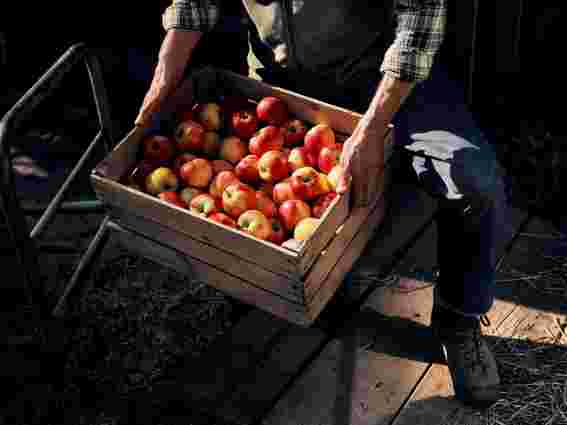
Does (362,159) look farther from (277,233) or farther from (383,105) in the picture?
(277,233)

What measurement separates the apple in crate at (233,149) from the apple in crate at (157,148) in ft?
0.73

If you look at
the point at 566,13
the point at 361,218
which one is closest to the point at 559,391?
the point at 361,218

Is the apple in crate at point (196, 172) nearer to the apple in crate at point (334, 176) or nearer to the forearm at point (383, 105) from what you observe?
the apple in crate at point (334, 176)

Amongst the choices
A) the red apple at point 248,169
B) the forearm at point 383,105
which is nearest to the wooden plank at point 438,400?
Result: the forearm at point 383,105

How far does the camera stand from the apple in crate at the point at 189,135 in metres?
2.67

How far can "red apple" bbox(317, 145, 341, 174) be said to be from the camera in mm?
2531

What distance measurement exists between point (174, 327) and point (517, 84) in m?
2.12

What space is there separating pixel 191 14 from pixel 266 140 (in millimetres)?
541

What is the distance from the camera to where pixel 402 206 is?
3410 mm

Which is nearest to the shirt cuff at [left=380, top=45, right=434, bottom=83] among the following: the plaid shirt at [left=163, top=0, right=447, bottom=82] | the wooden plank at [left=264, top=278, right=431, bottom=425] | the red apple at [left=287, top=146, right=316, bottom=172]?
the plaid shirt at [left=163, top=0, right=447, bottom=82]

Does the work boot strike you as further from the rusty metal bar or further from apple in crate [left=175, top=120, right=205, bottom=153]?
the rusty metal bar

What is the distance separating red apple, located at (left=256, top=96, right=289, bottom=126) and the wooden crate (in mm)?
45

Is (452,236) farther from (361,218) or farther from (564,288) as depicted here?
(564,288)

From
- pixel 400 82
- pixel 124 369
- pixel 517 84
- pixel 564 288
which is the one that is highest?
pixel 400 82
